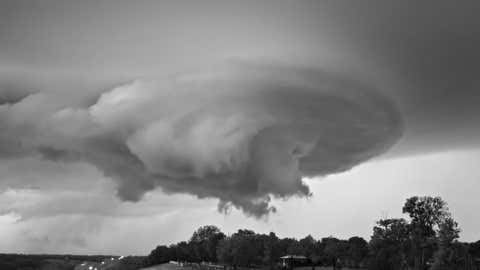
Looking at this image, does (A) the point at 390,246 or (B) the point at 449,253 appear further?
(A) the point at 390,246

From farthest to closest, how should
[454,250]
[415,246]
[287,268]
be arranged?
1. [287,268]
2. [415,246]
3. [454,250]

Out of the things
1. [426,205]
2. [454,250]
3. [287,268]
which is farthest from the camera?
[287,268]

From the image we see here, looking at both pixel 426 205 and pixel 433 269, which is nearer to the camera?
pixel 433 269

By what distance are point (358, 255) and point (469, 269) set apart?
2363 inches

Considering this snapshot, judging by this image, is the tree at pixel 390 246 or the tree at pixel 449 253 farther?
the tree at pixel 390 246

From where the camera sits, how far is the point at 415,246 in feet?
523

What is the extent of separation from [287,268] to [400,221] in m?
42.6

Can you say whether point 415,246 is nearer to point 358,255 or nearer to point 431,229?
point 431,229

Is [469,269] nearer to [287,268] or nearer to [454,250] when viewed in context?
[454,250]

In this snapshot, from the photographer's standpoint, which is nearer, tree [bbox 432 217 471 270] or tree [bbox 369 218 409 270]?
tree [bbox 432 217 471 270]

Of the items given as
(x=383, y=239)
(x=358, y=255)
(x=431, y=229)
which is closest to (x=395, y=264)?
(x=383, y=239)

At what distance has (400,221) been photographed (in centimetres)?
16800

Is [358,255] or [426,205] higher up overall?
[426,205]

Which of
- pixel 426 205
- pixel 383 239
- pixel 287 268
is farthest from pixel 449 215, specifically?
pixel 287 268
